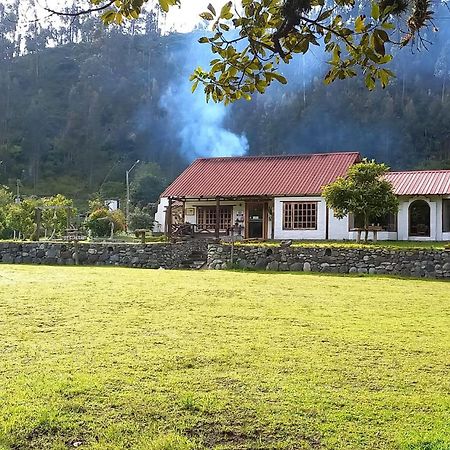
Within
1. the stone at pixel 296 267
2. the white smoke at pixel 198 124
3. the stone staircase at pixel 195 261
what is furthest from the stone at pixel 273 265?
the white smoke at pixel 198 124

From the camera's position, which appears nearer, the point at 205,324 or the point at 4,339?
the point at 4,339

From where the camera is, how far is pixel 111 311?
884cm

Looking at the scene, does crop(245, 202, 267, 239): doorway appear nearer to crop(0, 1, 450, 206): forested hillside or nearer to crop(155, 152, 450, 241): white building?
crop(155, 152, 450, 241): white building

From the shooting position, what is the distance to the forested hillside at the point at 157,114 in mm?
58844

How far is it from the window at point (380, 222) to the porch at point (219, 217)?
359cm

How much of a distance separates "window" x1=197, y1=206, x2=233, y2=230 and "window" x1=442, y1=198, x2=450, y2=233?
9304 millimetres

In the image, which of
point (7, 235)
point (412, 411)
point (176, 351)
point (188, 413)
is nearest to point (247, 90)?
point (188, 413)

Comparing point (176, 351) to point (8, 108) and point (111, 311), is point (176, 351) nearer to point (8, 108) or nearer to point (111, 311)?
point (111, 311)

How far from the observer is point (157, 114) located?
7238cm

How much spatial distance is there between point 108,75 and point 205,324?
73.0m

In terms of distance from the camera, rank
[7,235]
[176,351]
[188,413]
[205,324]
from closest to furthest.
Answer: [188,413], [176,351], [205,324], [7,235]

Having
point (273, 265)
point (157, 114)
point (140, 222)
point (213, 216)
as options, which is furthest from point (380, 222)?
point (157, 114)

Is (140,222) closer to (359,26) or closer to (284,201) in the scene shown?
(284,201)

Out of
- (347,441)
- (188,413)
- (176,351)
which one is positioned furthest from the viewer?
(176,351)
